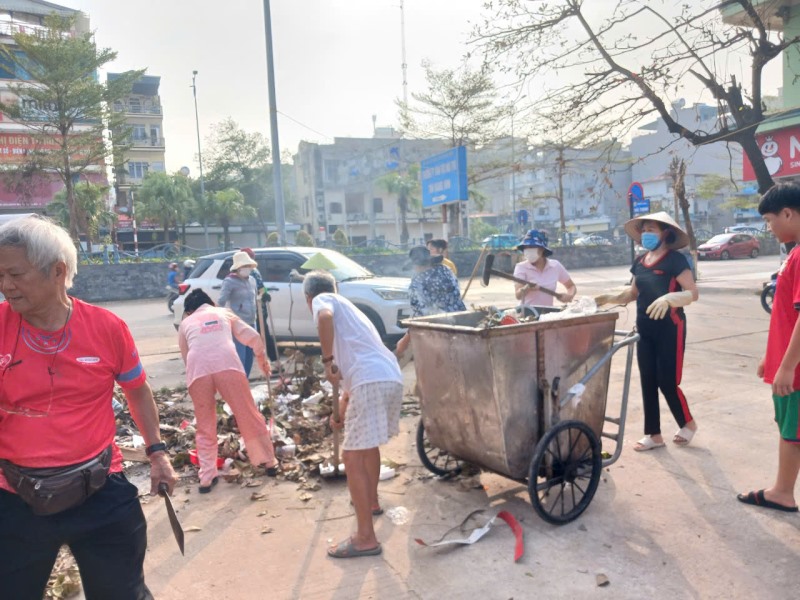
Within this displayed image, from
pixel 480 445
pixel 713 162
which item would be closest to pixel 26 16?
pixel 480 445

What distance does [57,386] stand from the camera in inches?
81.9

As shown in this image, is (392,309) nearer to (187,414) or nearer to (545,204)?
(187,414)

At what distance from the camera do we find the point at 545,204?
69.2 metres

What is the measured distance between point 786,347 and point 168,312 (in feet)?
55.7

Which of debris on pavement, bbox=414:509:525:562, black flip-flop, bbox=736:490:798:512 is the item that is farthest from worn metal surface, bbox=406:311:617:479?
black flip-flop, bbox=736:490:798:512

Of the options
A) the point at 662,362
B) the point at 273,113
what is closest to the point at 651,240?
the point at 662,362

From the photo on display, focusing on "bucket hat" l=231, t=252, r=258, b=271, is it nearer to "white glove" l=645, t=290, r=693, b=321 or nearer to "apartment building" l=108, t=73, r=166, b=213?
"white glove" l=645, t=290, r=693, b=321

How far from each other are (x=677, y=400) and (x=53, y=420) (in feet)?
13.6

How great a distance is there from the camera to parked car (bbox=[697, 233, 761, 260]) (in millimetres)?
32875

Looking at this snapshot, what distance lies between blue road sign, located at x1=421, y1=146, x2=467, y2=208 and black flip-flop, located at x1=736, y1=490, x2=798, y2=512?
9.85m

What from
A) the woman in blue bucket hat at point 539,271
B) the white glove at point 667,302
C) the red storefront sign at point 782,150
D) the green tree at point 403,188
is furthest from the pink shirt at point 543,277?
the green tree at point 403,188

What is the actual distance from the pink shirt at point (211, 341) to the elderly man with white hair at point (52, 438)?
2251 millimetres

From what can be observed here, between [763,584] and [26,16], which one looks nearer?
[763,584]

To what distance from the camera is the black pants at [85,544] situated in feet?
6.60
